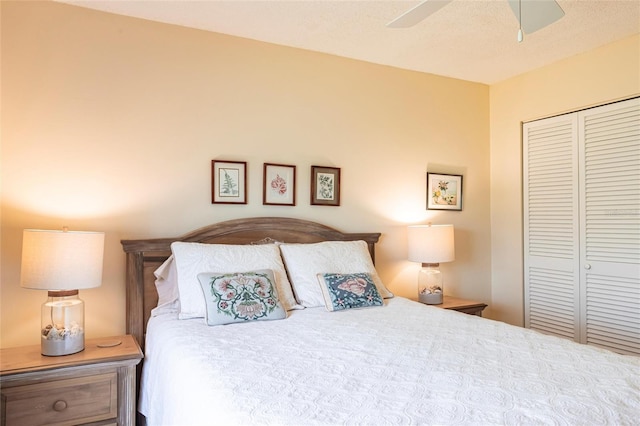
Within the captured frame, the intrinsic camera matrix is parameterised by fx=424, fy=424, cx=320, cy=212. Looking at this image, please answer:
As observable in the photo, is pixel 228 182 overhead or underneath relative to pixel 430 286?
overhead

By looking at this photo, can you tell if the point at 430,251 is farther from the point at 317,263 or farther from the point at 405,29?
the point at 405,29

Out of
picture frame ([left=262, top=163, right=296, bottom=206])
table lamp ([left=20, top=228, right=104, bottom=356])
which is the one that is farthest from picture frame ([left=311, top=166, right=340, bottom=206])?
table lamp ([left=20, top=228, right=104, bottom=356])

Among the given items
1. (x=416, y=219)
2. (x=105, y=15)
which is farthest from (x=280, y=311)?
(x=105, y=15)

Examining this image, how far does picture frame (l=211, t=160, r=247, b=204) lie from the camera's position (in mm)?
2691

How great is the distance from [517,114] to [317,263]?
230 cm

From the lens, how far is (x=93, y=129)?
2.39 metres

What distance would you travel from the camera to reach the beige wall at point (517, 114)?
119 inches

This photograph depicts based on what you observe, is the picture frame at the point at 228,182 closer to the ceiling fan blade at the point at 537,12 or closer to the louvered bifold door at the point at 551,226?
the ceiling fan blade at the point at 537,12

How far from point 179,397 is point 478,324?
144 cm

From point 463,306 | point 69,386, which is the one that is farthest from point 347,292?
point 69,386

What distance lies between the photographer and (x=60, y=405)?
183 centimetres

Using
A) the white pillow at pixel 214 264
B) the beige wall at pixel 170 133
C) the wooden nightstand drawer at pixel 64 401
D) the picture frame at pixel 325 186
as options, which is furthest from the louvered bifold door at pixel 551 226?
the wooden nightstand drawer at pixel 64 401

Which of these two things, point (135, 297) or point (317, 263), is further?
point (317, 263)

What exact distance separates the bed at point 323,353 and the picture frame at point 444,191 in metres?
0.98
